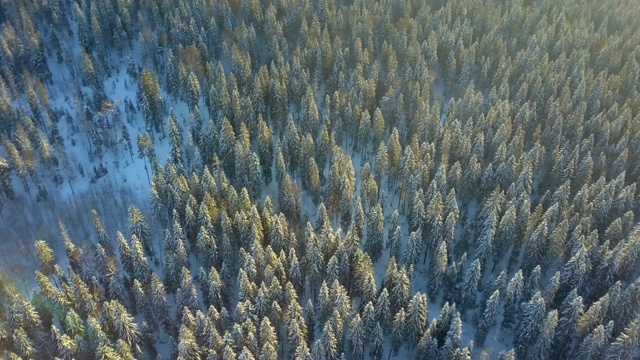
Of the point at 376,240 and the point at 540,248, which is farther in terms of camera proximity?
the point at 376,240

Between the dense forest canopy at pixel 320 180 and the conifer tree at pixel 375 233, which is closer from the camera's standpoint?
the dense forest canopy at pixel 320 180

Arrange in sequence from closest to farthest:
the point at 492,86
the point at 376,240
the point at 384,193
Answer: the point at 376,240 < the point at 384,193 < the point at 492,86

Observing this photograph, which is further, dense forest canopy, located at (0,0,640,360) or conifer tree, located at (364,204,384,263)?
conifer tree, located at (364,204,384,263)

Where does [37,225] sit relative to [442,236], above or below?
above

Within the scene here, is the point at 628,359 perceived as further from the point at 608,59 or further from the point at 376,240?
the point at 608,59

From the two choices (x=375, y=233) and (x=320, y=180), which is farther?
(x=320, y=180)

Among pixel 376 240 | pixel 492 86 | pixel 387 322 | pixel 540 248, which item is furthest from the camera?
pixel 492 86

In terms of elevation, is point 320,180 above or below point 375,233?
above

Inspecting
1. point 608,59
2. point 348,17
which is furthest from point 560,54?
point 348,17
